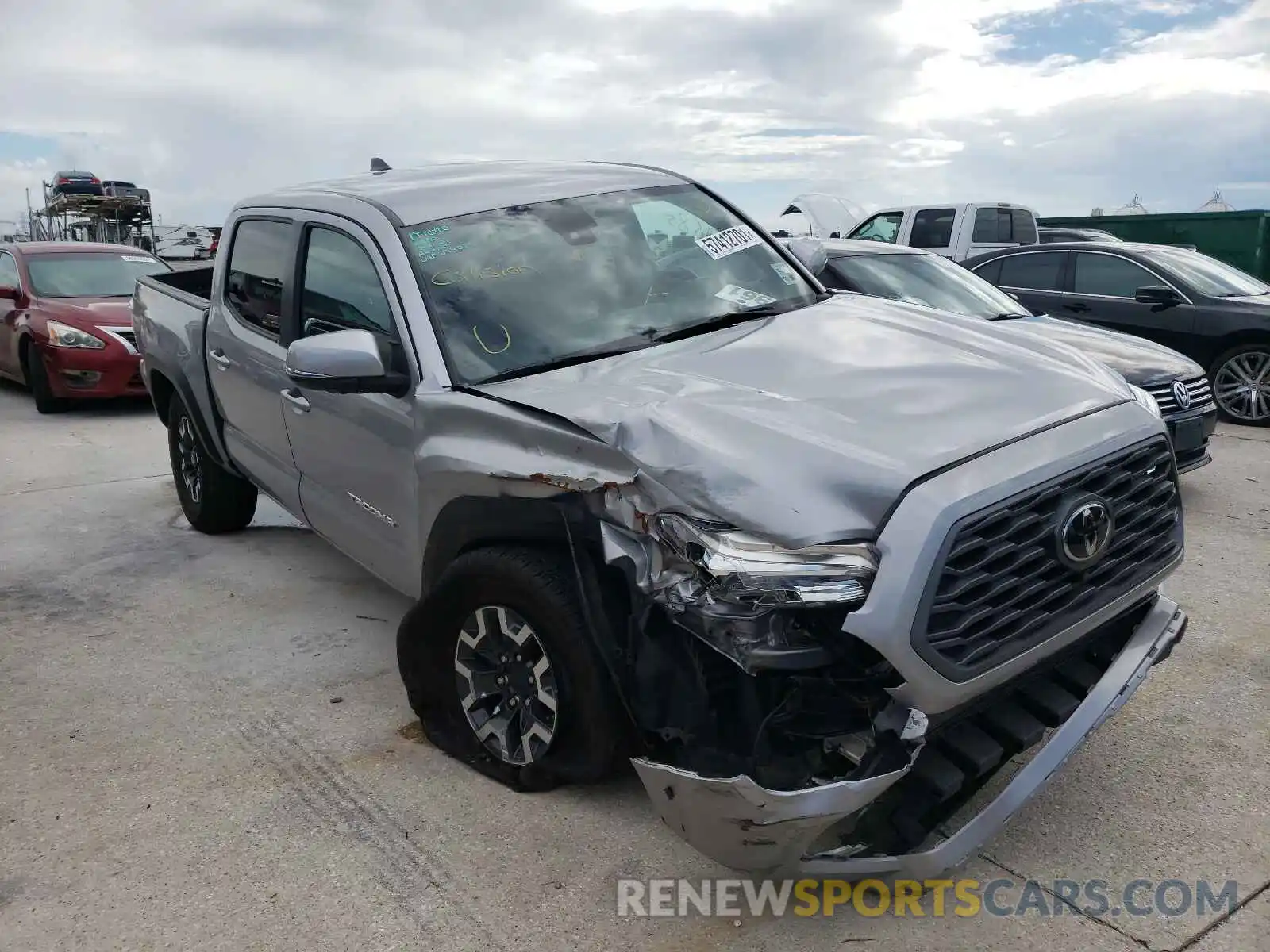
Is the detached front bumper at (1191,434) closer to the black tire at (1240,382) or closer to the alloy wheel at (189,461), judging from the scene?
the black tire at (1240,382)

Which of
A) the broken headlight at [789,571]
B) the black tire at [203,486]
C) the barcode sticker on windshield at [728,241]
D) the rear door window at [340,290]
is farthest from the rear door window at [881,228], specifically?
the broken headlight at [789,571]

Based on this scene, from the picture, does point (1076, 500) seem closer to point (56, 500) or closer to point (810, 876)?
point (810, 876)

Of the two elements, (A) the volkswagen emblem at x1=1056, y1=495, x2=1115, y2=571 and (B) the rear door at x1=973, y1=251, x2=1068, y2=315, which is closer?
(A) the volkswagen emblem at x1=1056, y1=495, x2=1115, y2=571

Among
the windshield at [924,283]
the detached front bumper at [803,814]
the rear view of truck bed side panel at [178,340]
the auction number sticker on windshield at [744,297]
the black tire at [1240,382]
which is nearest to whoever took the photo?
the detached front bumper at [803,814]

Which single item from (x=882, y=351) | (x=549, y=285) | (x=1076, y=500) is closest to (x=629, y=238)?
(x=549, y=285)

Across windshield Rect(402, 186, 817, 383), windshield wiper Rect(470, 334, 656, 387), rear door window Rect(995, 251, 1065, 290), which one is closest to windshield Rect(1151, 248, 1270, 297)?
rear door window Rect(995, 251, 1065, 290)

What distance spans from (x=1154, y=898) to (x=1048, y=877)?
0.25 metres

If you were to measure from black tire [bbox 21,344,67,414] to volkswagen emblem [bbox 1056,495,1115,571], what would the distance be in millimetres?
9794

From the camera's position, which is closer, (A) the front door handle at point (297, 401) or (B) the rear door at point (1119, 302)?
(A) the front door handle at point (297, 401)

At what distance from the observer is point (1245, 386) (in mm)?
8602

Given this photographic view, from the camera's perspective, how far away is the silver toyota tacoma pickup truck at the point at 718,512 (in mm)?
2346

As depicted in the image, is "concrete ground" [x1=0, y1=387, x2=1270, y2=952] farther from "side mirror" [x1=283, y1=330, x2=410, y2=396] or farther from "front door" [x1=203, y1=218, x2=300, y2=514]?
"side mirror" [x1=283, y1=330, x2=410, y2=396]

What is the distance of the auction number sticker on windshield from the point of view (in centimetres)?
378

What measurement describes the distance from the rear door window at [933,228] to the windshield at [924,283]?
21.8ft
